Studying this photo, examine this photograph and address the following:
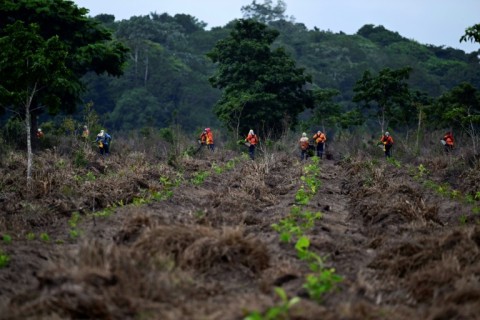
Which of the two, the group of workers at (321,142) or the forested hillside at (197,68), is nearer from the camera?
the group of workers at (321,142)

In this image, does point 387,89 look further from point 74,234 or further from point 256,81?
point 74,234

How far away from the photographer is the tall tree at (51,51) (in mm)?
13148

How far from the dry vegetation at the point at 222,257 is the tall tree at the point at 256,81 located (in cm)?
1853

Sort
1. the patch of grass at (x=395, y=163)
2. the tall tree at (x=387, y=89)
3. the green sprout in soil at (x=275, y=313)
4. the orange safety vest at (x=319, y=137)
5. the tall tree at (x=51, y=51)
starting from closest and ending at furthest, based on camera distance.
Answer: the green sprout in soil at (x=275, y=313) → the tall tree at (x=51, y=51) → the patch of grass at (x=395, y=163) → the orange safety vest at (x=319, y=137) → the tall tree at (x=387, y=89)

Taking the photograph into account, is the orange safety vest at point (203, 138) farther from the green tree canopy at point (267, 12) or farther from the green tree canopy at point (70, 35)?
the green tree canopy at point (267, 12)

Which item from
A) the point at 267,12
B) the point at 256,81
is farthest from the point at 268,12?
the point at 256,81

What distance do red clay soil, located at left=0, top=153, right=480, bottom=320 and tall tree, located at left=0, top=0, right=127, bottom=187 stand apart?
17.7 feet

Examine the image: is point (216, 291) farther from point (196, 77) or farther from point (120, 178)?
point (196, 77)

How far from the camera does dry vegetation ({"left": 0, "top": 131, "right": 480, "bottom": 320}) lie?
4.51 m

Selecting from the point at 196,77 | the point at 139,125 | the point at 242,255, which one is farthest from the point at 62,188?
the point at 196,77

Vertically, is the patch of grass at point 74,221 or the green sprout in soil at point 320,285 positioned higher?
the green sprout in soil at point 320,285

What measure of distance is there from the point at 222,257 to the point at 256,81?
2490 cm

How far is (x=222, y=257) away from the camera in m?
6.02

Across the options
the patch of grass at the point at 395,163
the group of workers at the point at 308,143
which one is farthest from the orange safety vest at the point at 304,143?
the patch of grass at the point at 395,163
